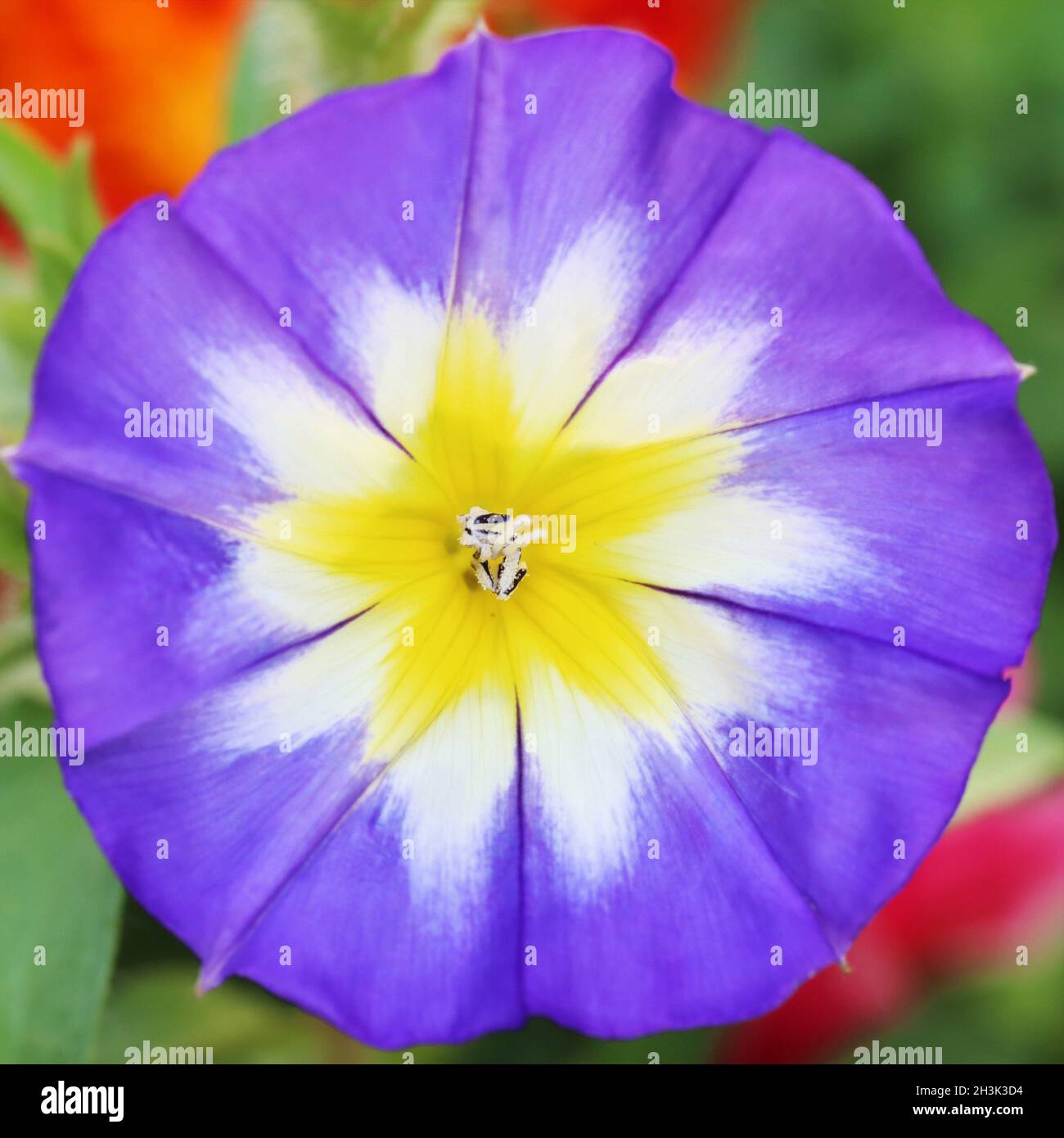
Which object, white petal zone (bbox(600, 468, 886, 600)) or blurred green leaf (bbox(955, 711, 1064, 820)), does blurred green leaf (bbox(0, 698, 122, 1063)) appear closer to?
white petal zone (bbox(600, 468, 886, 600))

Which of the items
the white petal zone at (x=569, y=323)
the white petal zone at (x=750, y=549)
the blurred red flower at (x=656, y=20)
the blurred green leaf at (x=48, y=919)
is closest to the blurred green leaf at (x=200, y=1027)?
the blurred green leaf at (x=48, y=919)

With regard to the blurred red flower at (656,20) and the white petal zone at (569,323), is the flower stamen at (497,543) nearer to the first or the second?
the white petal zone at (569,323)

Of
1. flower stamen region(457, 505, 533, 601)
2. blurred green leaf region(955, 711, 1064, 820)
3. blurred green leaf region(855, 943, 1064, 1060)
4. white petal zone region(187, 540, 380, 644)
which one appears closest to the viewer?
Answer: white petal zone region(187, 540, 380, 644)

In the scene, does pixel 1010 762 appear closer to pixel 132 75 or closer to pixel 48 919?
pixel 48 919

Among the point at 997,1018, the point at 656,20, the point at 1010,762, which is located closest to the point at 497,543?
the point at 1010,762

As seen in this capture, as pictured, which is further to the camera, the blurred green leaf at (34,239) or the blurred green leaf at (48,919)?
the blurred green leaf at (34,239)

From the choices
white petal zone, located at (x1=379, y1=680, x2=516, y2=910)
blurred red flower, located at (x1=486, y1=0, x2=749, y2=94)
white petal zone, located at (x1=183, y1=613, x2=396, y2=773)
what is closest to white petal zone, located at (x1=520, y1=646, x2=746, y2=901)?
white petal zone, located at (x1=379, y1=680, x2=516, y2=910)
